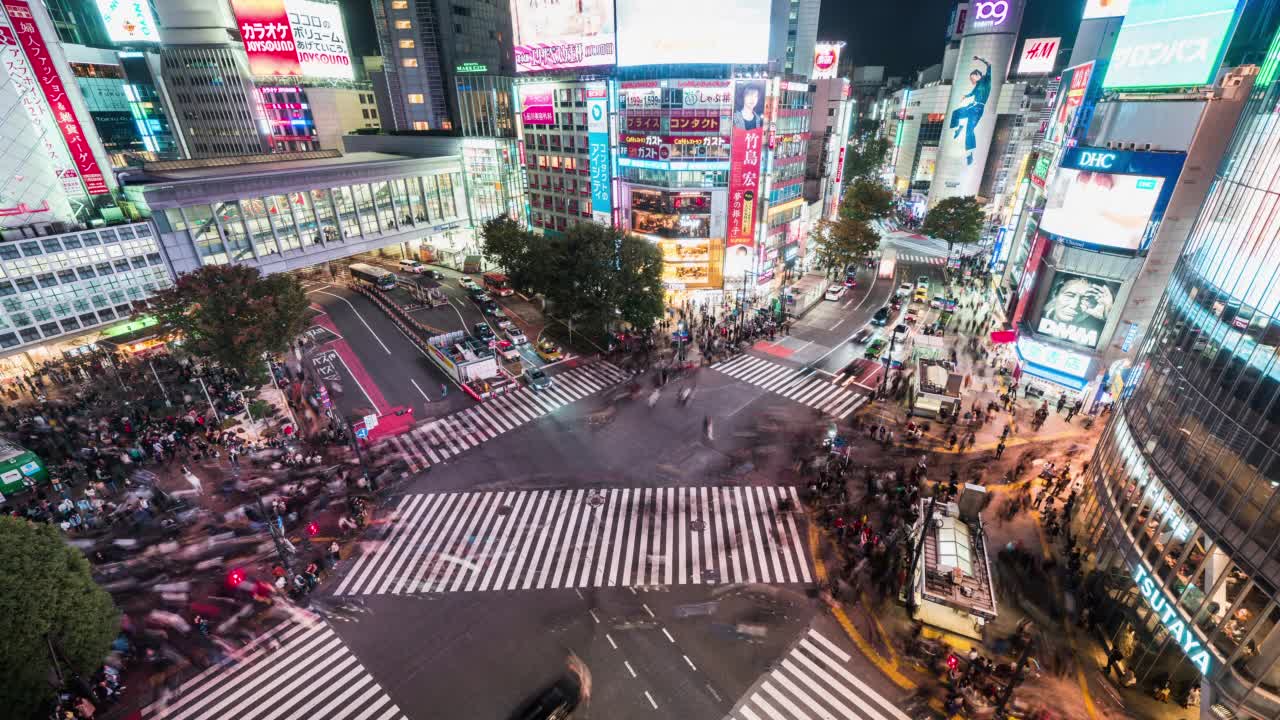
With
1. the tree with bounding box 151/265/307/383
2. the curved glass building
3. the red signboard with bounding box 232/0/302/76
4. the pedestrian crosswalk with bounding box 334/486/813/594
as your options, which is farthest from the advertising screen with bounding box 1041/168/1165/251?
the red signboard with bounding box 232/0/302/76

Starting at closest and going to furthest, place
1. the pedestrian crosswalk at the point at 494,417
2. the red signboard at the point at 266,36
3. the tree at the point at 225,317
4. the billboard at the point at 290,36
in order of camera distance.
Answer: the pedestrian crosswalk at the point at 494,417 < the tree at the point at 225,317 < the red signboard at the point at 266,36 < the billboard at the point at 290,36

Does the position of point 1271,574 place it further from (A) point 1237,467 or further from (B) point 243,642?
(B) point 243,642

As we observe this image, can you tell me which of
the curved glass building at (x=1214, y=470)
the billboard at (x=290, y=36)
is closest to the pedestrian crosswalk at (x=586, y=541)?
the curved glass building at (x=1214, y=470)

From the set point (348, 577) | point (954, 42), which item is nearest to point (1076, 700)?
point (348, 577)

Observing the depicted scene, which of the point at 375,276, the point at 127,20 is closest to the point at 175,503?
the point at 375,276

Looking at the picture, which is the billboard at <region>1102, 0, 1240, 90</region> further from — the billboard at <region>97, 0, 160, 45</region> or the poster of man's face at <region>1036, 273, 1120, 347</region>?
the billboard at <region>97, 0, 160, 45</region>

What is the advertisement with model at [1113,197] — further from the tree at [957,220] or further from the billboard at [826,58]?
the billboard at [826,58]
